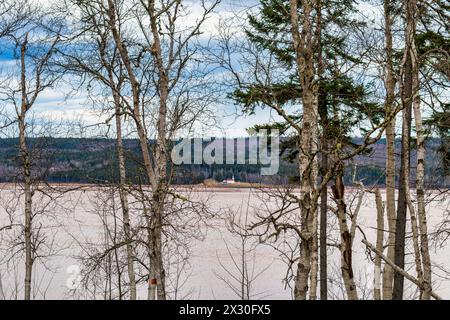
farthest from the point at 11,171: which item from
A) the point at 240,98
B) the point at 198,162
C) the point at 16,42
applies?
the point at 240,98

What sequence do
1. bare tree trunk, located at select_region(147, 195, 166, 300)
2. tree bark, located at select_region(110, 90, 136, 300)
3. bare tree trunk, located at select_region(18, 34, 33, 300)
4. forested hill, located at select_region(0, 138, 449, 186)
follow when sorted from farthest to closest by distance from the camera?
1. bare tree trunk, located at select_region(18, 34, 33, 300)
2. tree bark, located at select_region(110, 90, 136, 300)
3. forested hill, located at select_region(0, 138, 449, 186)
4. bare tree trunk, located at select_region(147, 195, 166, 300)


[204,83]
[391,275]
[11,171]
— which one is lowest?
[391,275]

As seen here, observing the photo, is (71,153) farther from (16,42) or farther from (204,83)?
(204,83)

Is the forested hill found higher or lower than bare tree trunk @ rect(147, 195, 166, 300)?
higher

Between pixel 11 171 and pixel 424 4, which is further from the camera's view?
pixel 11 171

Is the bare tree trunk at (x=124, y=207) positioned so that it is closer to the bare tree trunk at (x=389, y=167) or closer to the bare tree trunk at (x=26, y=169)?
the bare tree trunk at (x=26, y=169)

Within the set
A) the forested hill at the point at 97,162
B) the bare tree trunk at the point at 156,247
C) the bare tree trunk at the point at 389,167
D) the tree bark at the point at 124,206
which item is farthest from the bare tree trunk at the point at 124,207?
the bare tree trunk at the point at 389,167

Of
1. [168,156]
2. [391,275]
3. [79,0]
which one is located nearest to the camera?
[79,0]

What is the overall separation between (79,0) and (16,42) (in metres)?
6.83

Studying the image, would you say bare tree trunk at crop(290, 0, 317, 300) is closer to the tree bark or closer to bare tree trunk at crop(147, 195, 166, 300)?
bare tree trunk at crop(147, 195, 166, 300)

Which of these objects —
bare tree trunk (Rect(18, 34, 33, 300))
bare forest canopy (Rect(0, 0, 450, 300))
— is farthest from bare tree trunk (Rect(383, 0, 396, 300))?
bare tree trunk (Rect(18, 34, 33, 300))

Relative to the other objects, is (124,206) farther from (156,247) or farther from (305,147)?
(305,147)

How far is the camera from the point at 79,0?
11.7 metres
